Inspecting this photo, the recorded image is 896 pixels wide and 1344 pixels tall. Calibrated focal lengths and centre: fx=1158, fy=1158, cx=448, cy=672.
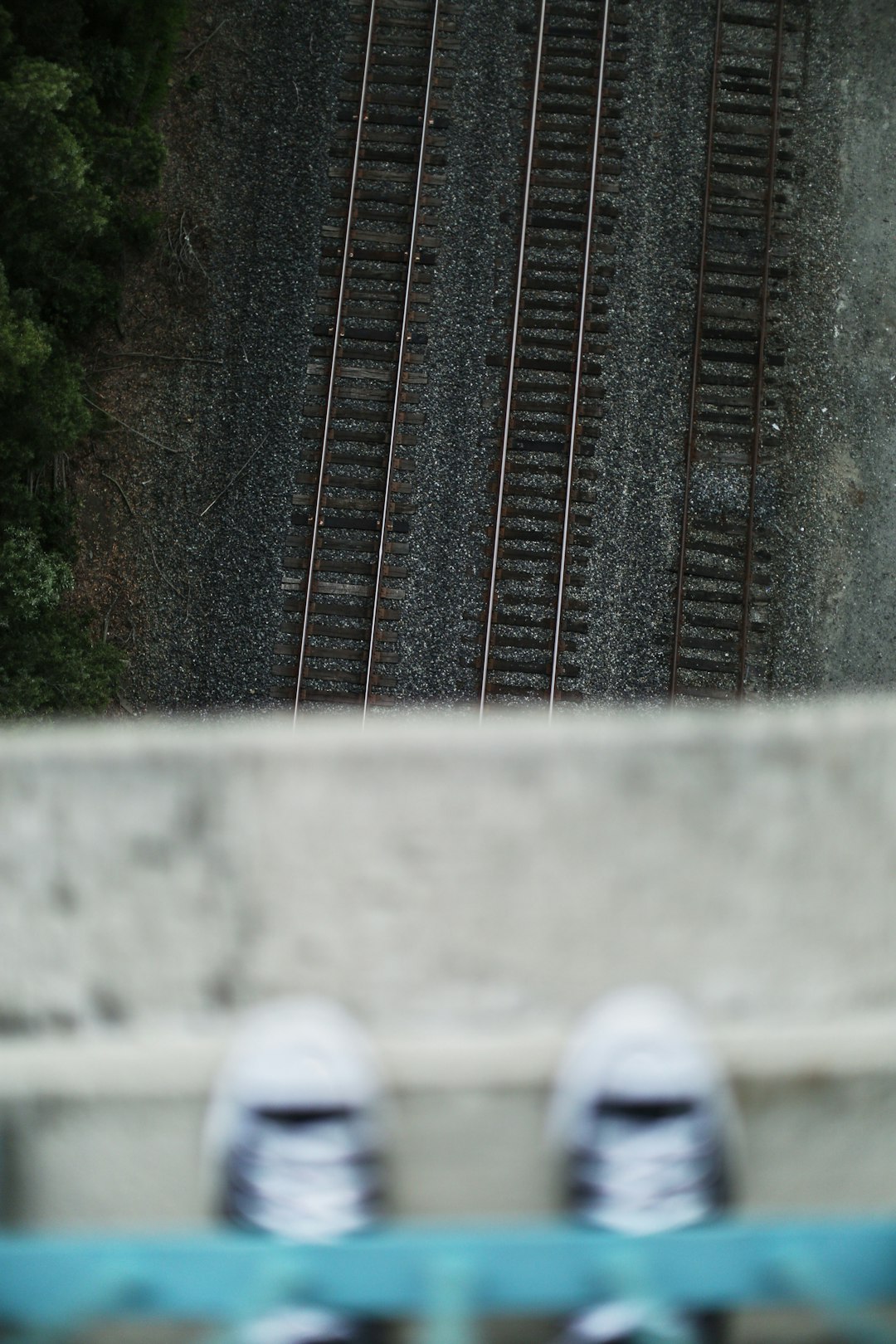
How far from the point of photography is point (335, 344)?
747 centimetres

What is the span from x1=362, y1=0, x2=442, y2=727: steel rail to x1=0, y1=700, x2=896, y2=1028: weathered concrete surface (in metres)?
3.88

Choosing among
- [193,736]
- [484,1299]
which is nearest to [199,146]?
[193,736]

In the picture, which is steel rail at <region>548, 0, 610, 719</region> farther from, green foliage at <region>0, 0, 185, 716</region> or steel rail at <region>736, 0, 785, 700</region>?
green foliage at <region>0, 0, 185, 716</region>

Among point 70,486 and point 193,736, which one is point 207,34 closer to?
point 70,486

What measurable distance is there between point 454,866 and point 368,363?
515 cm

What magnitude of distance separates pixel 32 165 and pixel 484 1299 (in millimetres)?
5933

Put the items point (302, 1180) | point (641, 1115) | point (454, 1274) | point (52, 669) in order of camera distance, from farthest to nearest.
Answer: point (52, 669) → point (641, 1115) → point (302, 1180) → point (454, 1274)

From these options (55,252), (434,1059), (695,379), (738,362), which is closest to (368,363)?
(55,252)

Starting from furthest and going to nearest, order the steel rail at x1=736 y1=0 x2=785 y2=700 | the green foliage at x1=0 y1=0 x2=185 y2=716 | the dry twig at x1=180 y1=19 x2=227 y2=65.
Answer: the dry twig at x1=180 y1=19 x2=227 y2=65
the steel rail at x1=736 y1=0 x2=785 y2=700
the green foliage at x1=0 y1=0 x2=185 y2=716

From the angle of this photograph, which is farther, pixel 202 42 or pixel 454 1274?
pixel 202 42

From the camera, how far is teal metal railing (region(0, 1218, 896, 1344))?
6.51ft

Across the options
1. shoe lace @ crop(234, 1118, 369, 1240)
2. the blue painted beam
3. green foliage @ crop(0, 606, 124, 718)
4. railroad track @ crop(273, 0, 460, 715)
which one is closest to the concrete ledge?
shoe lace @ crop(234, 1118, 369, 1240)

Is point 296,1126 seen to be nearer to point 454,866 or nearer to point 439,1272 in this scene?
point 454,866

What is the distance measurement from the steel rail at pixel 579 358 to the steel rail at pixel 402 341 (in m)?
1.11
